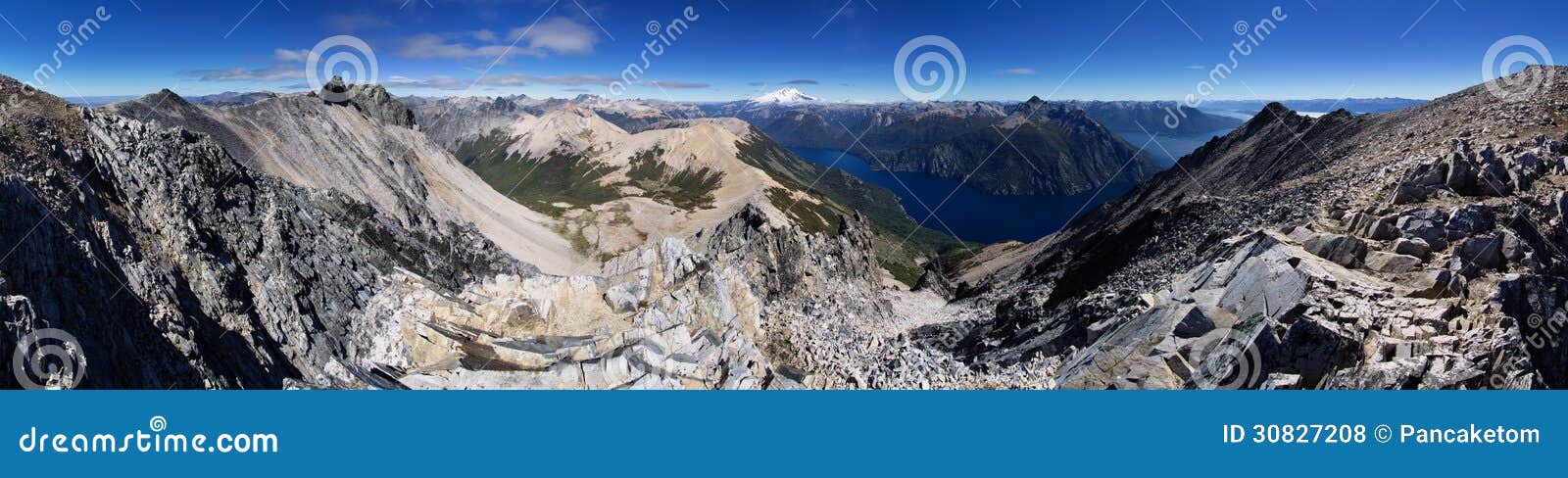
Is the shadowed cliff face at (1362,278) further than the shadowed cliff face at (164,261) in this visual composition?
Yes

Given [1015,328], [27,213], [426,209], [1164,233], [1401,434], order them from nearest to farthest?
[1401,434], [27,213], [1015,328], [1164,233], [426,209]

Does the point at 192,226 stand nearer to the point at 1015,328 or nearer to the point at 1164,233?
the point at 1015,328

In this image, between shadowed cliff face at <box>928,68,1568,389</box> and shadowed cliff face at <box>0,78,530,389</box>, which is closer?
shadowed cliff face at <box>0,78,530,389</box>

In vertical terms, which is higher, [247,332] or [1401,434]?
[247,332]

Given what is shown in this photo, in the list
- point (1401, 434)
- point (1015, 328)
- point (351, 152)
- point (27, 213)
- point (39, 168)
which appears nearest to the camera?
point (1401, 434)

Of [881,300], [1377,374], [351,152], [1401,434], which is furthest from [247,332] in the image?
[351,152]

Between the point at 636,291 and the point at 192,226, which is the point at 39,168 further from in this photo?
the point at 636,291

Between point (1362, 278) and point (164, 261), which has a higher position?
point (164, 261)

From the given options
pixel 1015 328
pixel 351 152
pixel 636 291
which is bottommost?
pixel 1015 328

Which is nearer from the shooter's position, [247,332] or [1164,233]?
[247,332]
